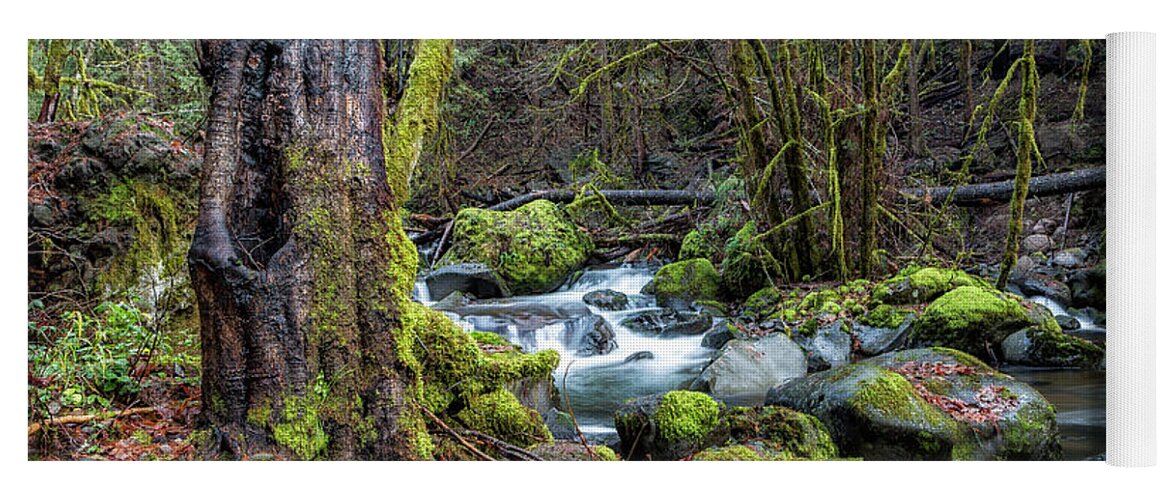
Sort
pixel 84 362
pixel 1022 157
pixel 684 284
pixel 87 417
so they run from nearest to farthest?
pixel 87 417, pixel 84 362, pixel 1022 157, pixel 684 284

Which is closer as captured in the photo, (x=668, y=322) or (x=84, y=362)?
(x=84, y=362)

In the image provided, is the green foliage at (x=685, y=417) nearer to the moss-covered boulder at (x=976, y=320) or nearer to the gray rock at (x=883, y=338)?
the gray rock at (x=883, y=338)

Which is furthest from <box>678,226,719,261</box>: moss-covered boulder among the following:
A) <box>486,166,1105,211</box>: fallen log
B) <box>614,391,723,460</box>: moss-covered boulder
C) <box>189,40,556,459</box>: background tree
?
<box>189,40,556,459</box>: background tree

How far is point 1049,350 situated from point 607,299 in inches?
93.2

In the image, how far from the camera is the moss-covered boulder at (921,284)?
4.34m

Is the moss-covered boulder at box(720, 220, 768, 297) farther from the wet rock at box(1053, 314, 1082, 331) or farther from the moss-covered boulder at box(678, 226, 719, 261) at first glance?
the wet rock at box(1053, 314, 1082, 331)

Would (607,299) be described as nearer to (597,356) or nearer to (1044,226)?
(597,356)

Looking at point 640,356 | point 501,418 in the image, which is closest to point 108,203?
point 501,418

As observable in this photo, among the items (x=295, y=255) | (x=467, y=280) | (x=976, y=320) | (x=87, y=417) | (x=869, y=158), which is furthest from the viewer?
(x=467, y=280)

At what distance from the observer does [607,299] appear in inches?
181

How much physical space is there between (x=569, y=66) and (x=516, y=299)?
146 cm

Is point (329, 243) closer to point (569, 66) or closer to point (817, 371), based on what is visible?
point (569, 66)
